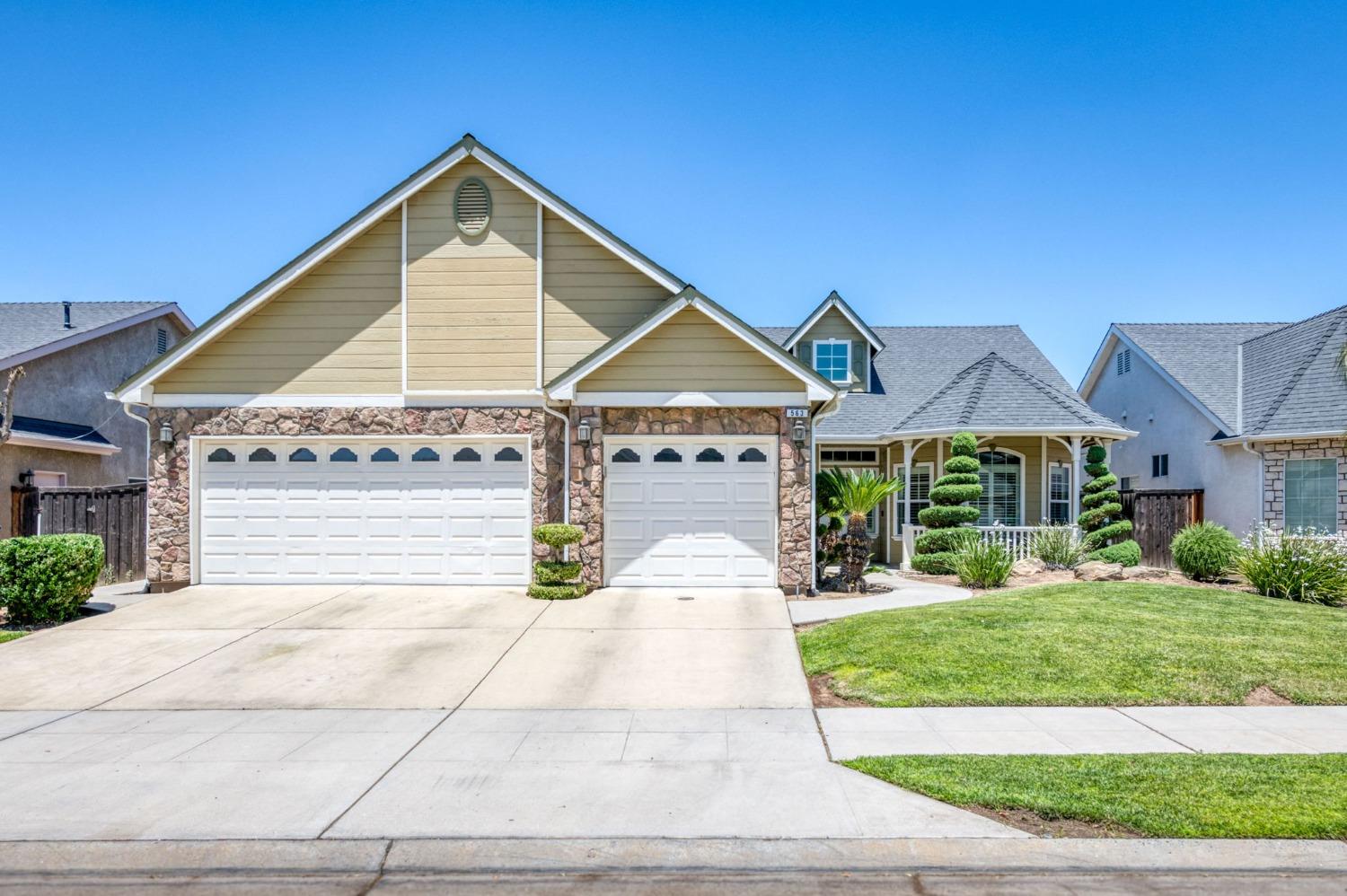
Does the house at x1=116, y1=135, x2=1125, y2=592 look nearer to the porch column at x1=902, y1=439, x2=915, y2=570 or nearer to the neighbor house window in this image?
the porch column at x1=902, y1=439, x2=915, y2=570

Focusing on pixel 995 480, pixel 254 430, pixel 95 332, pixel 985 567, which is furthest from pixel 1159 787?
pixel 95 332

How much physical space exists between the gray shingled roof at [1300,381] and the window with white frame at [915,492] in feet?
21.7

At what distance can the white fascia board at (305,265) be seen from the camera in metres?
13.3

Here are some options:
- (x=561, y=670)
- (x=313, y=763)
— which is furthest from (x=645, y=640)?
(x=313, y=763)

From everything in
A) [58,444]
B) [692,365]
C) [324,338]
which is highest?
[324,338]

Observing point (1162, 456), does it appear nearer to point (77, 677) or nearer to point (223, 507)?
point (223, 507)

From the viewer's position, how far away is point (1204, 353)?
21.8 metres

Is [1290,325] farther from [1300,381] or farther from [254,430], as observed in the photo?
[254,430]

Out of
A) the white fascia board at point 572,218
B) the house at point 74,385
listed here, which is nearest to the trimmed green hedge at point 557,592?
the white fascia board at point 572,218

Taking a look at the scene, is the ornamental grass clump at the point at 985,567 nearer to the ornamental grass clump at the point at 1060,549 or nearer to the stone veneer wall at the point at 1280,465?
the ornamental grass clump at the point at 1060,549

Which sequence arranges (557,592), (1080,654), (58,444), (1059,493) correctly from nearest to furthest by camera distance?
(1080,654) → (557,592) → (58,444) → (1059,493)

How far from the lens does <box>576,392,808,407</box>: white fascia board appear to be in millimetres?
12875

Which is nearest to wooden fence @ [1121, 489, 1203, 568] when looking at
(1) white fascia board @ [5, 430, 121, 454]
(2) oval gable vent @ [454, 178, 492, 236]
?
(2) oval gable vent @ [454, 178, 492, 236]

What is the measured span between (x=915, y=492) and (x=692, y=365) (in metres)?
8.28
